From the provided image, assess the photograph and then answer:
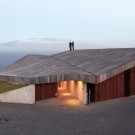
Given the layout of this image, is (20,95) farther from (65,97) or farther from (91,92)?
(91,92)

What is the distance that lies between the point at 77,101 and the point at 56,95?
10.5 feet

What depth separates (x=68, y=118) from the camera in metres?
25.6

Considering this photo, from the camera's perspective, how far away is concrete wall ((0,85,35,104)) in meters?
31.4

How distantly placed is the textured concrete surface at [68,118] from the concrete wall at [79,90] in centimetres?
66

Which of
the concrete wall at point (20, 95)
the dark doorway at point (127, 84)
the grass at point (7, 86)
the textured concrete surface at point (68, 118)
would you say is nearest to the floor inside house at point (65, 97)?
the textured concrete surface at point (68, 118)

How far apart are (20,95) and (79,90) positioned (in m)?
6.22

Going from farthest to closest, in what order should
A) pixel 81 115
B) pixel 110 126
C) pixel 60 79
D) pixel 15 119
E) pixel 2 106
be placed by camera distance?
pixel 60 79 < pixel 2 106 < pixel 81 115 < pixel 15 119 < pixel 110 126

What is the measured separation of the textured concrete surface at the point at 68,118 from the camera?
2186 centimetres

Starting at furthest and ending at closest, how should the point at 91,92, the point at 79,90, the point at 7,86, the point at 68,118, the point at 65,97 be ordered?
1. the point at 65,97
2. the point at 79,90
3. the point at 7,86
4. the point at 91,92
5. the point at 68,118

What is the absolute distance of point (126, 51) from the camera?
3984 cm

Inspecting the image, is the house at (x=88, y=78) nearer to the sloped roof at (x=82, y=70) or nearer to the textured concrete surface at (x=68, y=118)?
the sloped roof at (x=82, y=70)

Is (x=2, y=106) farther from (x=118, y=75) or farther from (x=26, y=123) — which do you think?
(x=118, y=75)

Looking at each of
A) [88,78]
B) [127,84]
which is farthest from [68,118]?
[127,84]

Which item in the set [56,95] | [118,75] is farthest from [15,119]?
[118,75]
